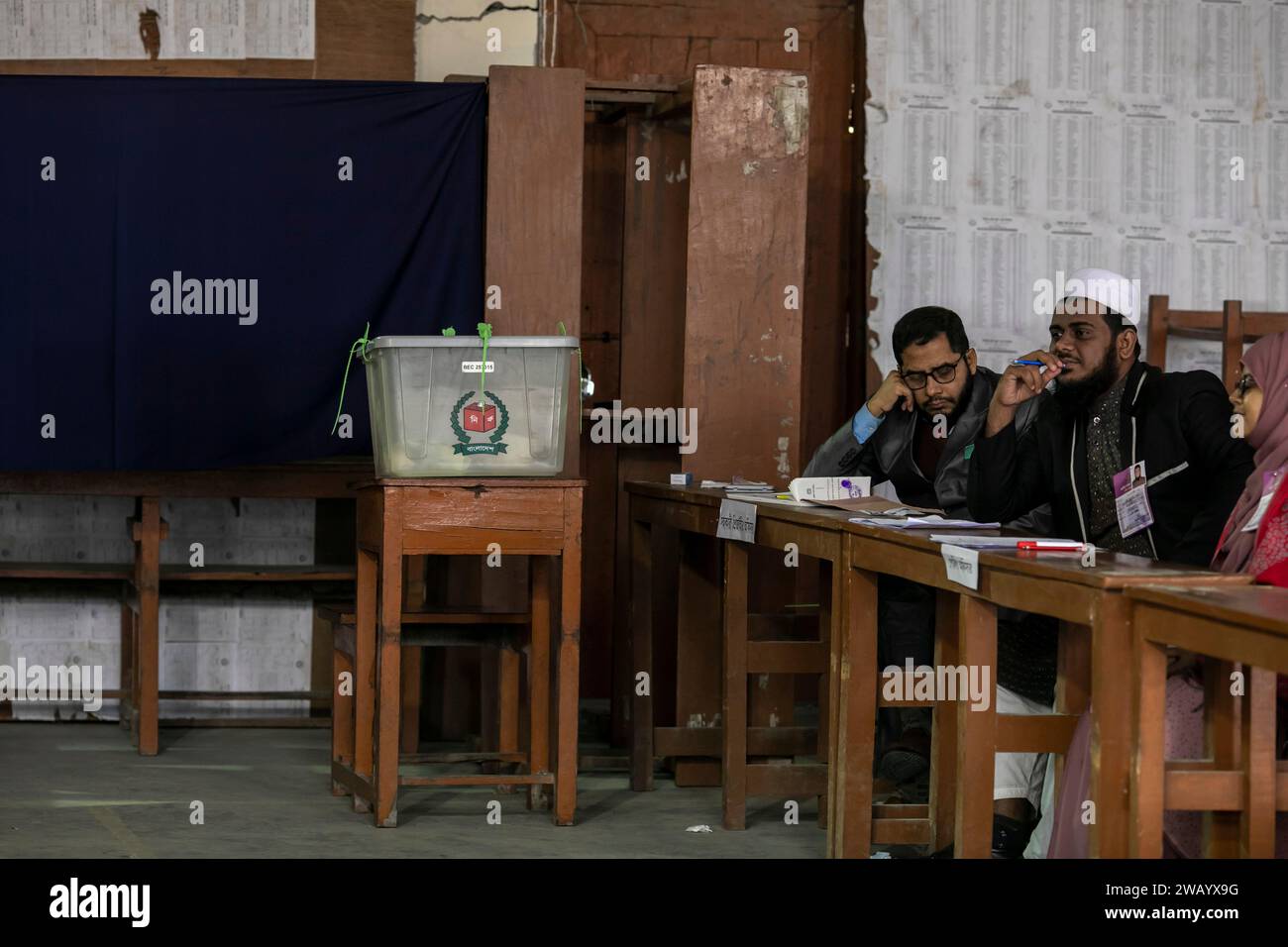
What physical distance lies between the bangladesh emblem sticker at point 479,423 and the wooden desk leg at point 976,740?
4.25ft

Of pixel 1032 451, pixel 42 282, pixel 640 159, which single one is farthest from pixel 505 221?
pixel 1032 451

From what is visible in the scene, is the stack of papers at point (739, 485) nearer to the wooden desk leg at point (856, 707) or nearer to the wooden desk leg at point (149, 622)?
the wooden desk leg at point (856, 707)

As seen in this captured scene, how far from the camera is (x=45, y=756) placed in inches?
178

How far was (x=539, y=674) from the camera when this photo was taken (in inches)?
156

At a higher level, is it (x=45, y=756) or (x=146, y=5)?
(x=146, y=5)

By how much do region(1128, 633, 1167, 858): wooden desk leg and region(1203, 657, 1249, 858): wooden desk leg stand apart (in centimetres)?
12

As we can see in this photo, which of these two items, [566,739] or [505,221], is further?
[505,221]

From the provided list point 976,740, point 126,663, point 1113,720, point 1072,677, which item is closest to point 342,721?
point 126,663

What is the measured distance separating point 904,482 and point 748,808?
37.8 inches

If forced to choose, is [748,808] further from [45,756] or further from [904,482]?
[45,756]

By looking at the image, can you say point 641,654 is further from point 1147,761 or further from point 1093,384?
point 1147,761

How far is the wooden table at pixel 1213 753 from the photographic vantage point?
2.20 m

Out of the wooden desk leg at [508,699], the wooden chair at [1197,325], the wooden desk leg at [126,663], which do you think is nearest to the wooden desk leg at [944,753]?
the wooden desk leg at [508,699]

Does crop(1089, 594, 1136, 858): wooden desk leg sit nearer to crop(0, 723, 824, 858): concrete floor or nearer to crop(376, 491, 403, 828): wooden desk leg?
crop(0, 723, 824, 858): concrete floor
